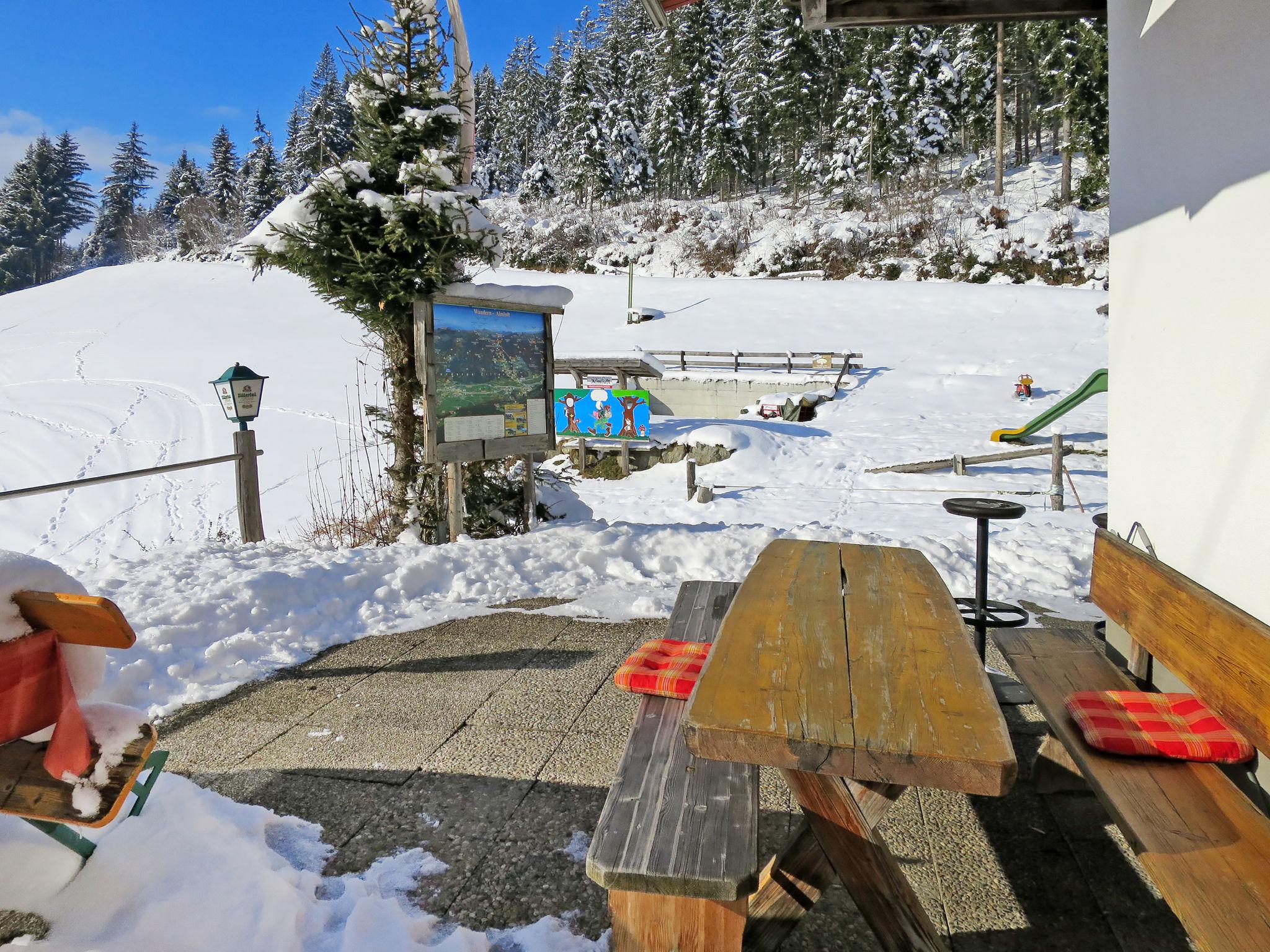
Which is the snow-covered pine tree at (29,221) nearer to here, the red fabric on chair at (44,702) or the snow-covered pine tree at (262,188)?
the snow-covered pine tree at (262,188)

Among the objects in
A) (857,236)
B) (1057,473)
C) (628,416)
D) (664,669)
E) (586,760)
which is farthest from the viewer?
(857,236)

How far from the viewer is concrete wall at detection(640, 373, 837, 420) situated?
66.3 feet

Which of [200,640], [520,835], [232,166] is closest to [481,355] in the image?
[200,640]

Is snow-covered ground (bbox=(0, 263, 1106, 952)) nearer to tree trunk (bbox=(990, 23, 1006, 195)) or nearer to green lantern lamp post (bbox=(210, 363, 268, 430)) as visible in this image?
green lantern lamp post (bbox=(210, 363, 268, 430))

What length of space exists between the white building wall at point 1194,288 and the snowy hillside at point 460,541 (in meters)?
2.18

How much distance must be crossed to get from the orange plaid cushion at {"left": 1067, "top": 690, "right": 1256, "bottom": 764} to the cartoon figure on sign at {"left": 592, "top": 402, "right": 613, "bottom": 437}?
40.3ft

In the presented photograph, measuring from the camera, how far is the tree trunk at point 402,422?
666 cm

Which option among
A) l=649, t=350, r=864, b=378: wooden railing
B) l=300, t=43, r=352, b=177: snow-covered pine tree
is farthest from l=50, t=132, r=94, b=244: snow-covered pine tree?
l=649, t=350, r=864, b=378: wooden railing

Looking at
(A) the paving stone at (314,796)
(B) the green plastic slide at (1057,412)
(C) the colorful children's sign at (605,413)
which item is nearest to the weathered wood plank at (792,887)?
(A) the paving stone at (314,796)

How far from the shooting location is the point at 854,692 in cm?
177

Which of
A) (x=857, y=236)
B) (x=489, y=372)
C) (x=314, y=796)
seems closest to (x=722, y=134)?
(x=857, y=236)

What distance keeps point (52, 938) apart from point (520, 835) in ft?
3.72

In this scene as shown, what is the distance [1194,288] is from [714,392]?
18.4 m

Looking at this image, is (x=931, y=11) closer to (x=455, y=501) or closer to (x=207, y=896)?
(x=455, y=501)
